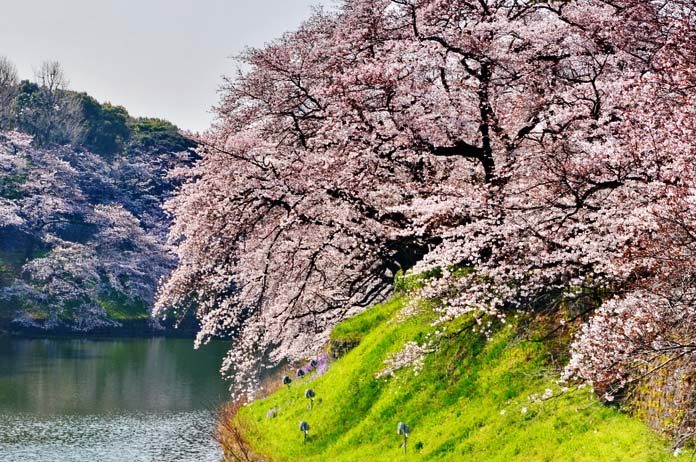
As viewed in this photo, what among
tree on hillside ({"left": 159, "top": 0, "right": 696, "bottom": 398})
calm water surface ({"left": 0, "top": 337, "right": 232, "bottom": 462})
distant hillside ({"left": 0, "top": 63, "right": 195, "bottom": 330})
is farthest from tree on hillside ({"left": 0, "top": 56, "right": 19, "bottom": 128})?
tree on hillside ({"left": 159, "top": 0, "right": 696, "bottom": 398})

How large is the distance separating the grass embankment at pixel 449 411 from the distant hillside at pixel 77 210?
40.4 m

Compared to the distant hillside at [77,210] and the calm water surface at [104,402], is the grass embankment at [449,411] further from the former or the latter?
the distant hillside at [77,210]

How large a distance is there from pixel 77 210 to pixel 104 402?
37201 mm

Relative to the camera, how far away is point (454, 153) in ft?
49.4

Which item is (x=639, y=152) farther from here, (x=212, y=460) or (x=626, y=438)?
(x=212, y=460)

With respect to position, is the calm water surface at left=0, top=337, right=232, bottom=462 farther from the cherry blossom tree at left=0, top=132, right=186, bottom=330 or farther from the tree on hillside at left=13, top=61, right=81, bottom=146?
the tree on hillside at left=13, top=61, right=81, bottom=146

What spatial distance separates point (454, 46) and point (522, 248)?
Answer: 17.8ft

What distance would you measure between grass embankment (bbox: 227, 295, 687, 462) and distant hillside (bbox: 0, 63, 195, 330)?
40416 millimetres

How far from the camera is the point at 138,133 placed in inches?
3327

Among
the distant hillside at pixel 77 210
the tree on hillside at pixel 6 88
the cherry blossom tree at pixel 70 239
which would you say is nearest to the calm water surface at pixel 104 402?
the cherry blossom tree at pixel 70 239

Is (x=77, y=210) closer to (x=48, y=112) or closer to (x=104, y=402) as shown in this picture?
(x=48, y=112)

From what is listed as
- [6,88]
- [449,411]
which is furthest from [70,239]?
[449,411]

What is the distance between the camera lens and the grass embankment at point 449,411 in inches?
384

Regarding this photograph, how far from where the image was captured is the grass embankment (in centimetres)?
975
